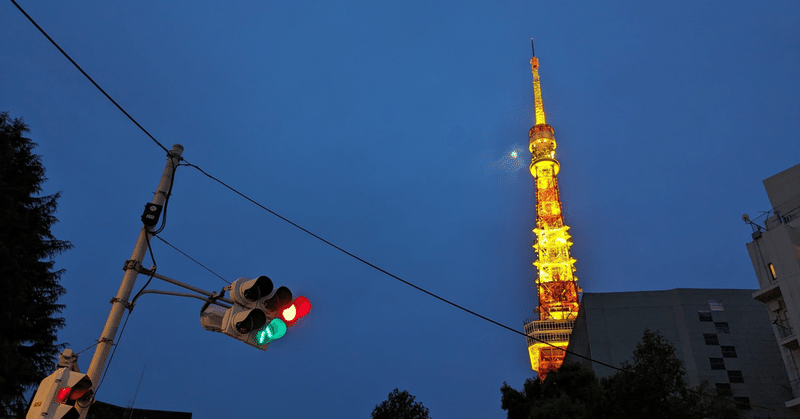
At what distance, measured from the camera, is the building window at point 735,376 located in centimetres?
4753

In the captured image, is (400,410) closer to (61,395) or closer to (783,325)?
(783,325)

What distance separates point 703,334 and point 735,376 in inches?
164

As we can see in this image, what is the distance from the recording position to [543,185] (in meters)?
103

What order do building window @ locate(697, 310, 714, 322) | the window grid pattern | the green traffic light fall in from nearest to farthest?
1. the green traffic light
2. the window grid pattern
3. building window @ locate(697, 310, 714, 322)

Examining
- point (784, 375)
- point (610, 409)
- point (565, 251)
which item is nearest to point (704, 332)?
point (784, 375)

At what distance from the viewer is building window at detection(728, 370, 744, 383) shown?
47.5m

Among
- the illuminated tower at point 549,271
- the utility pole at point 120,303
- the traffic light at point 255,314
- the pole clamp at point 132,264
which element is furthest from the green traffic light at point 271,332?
the illuminated tower at point 549,271

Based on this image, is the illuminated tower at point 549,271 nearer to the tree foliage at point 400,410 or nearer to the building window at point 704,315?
the building window at point 704,315

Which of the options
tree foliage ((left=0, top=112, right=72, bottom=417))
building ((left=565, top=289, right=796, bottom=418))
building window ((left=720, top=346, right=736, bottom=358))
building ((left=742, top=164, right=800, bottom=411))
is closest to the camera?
tree foliage ((left=0, top=112, right=72, bottom=417))

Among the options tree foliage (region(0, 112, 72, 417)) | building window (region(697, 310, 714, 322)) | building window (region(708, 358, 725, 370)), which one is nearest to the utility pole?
tree foliage (region(0, 112, 72, 417))

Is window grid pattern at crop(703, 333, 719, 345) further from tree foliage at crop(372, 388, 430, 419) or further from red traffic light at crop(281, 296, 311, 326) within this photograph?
red traffic light at crop(281, 296, 311, 326)

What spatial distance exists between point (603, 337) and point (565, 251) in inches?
1645

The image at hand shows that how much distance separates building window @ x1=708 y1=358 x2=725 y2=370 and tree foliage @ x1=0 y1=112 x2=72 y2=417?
1960 inches

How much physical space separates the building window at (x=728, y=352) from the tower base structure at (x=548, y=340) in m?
32.8
